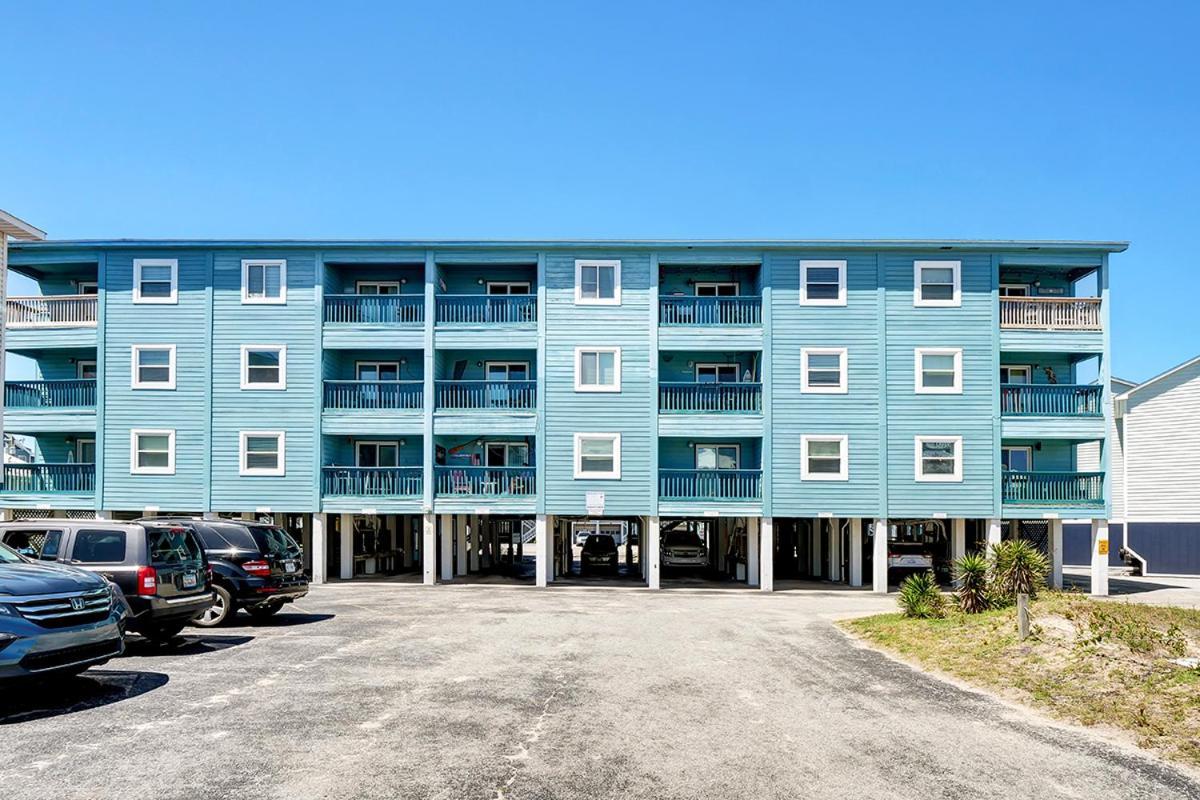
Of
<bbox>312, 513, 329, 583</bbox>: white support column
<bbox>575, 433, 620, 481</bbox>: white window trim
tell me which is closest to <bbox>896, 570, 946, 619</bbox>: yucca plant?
<bbox>575, 433, 620, 481</bbox>: white window trim

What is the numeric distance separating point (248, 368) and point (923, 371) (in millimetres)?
22284

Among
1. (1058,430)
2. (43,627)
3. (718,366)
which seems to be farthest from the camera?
(718,366)

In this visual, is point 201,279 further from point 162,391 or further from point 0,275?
point 0,275

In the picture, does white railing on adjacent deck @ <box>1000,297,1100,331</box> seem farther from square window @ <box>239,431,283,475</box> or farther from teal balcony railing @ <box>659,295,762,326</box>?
square window @ <box>239,431,283,475</box>

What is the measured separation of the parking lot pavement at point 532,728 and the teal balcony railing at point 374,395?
14.3m

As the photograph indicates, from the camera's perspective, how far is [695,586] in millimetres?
29578

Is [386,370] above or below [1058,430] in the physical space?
above

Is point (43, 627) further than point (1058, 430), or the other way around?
point (1058, 430)

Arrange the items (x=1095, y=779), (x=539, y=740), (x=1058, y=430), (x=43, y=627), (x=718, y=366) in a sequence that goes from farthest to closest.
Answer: (x=718, y=366), (x=1058, y=430), (x=43, y=627), (x=539, y=740), (x=1095, y=779)

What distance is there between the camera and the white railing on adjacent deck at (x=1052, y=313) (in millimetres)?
29094

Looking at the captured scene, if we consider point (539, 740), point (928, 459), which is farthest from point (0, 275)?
point (928, 459)

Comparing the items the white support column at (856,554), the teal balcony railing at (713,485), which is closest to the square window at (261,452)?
the teal balcony railing at (713,485)

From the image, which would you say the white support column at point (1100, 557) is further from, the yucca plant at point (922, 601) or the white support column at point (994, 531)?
the yucca plant at point (922, 601)

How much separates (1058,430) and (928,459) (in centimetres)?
427
